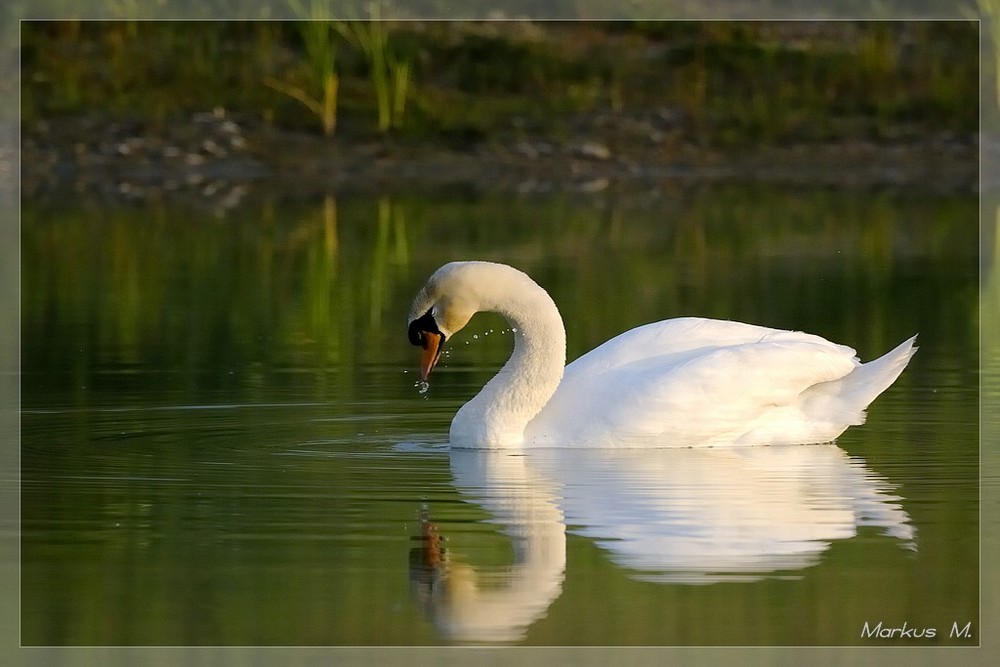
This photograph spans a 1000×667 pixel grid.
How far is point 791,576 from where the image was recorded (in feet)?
23.8

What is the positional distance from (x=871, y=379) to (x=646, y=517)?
240cm

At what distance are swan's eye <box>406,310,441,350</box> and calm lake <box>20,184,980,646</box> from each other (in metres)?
0.46

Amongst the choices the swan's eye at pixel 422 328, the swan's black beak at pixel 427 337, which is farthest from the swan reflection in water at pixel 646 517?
the swan's eye at pixel 422 328

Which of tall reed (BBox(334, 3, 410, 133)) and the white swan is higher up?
tall reed (BBox(334, 3, 410, 133))

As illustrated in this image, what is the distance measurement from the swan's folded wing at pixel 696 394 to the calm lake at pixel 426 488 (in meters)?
0.14

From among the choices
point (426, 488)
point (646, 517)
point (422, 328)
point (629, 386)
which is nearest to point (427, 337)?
point (422, 328)

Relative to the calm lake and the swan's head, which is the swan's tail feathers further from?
the swan's head

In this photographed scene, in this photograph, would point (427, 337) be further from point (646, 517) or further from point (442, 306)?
point (646, 517)

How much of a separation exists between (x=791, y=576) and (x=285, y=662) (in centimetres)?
177

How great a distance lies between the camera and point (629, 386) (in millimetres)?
9875

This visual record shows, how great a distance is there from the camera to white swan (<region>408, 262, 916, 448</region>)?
980 centimetres

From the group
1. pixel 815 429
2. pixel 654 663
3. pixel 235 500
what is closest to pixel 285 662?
pixel 654 663

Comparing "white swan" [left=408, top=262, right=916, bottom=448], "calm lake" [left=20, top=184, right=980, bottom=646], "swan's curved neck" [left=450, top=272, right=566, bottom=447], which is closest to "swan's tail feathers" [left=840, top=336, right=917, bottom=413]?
"white swan" [left=408, top=262, right=916, bottom=448]

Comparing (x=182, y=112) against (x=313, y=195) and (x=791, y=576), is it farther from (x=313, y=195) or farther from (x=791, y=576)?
(x=791, y=576)
